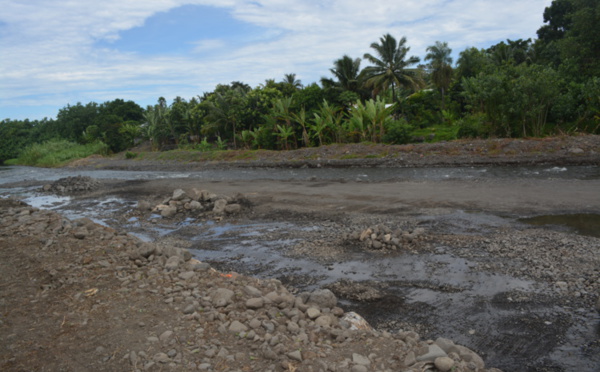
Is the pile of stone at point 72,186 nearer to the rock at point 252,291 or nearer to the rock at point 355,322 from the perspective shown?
the rock at point 252,291

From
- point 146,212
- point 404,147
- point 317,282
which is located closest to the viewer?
point 317,282

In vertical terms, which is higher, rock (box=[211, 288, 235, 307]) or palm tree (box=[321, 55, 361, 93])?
palm tree (box=[321, 55, 361, 93])

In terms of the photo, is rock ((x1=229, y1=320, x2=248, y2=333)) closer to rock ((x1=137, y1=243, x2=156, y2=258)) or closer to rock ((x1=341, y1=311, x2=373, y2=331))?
rock ((x1=341, y1=311, x2=373, y2=331))

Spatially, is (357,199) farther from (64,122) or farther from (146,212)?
(64,122)

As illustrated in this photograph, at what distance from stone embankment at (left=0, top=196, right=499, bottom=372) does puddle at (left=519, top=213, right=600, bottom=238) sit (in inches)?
284

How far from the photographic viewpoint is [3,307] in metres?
5.84

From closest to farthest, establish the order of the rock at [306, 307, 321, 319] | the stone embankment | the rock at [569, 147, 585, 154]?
the stone embankment, the rock at [306, 307, 321, 319], the rock at [569, 147, 585, 154]

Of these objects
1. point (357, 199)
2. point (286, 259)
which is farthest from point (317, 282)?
point (357, 199)

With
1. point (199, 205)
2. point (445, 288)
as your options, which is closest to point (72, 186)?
point (199, 205)

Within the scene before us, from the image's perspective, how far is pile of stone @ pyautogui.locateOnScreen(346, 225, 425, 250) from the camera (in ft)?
31.0

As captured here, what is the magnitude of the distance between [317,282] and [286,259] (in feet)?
5.39

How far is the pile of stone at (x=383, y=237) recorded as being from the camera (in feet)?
31.0

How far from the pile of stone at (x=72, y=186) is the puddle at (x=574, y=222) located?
2405cm

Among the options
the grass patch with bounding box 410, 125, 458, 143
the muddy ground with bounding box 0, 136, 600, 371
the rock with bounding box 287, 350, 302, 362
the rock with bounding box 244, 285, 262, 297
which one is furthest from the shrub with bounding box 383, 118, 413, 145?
the rock with bounding box 287, 350, 302, 362
